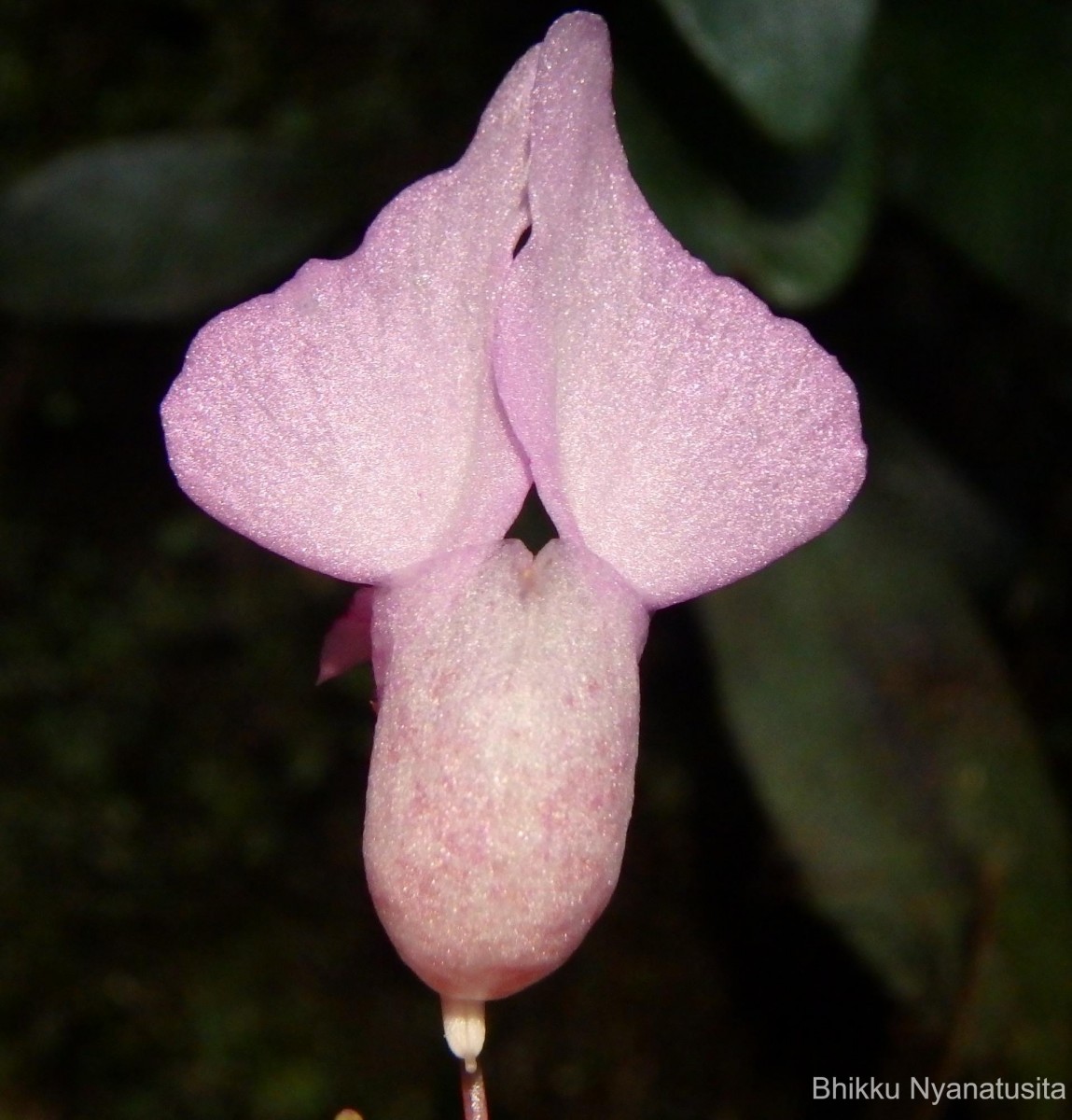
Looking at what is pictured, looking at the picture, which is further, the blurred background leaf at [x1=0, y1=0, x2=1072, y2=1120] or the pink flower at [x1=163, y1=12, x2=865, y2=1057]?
the blurred background leaf at [x1=0, y1=0, x2=1072, y2=1120]

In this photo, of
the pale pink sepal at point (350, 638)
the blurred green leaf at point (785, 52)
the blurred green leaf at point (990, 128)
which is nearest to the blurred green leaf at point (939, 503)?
the blurred green leaf at point (990, 128)

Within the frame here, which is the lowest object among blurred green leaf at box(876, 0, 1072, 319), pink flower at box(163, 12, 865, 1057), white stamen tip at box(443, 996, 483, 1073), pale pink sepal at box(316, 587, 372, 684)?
blurred green leaf at box(876, 0, 1072, 319)

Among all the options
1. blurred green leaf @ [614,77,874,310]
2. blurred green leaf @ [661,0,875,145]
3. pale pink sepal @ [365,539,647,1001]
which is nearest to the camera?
pale pink sepal @ [365,539,647,1001]

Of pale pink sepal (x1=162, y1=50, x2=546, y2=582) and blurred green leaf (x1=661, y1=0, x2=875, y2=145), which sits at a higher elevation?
pale pink sepal (x1=162, y1=50, x2=546, y2=582)

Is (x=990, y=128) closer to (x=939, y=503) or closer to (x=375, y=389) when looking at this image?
(x=939, y=503)

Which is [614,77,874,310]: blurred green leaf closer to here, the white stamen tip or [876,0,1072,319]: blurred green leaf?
[876,0,1072,319]: blurred green leaf

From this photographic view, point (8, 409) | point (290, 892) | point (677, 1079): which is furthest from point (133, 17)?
point (677, 1079)

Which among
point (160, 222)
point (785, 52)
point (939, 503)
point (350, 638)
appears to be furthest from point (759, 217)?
point (350, 638)

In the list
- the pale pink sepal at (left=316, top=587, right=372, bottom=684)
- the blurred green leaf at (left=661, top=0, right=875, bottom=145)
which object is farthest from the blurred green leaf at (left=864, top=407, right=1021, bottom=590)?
the pale pink sepal at (left=316, top=587, right=372, bottom=684)
